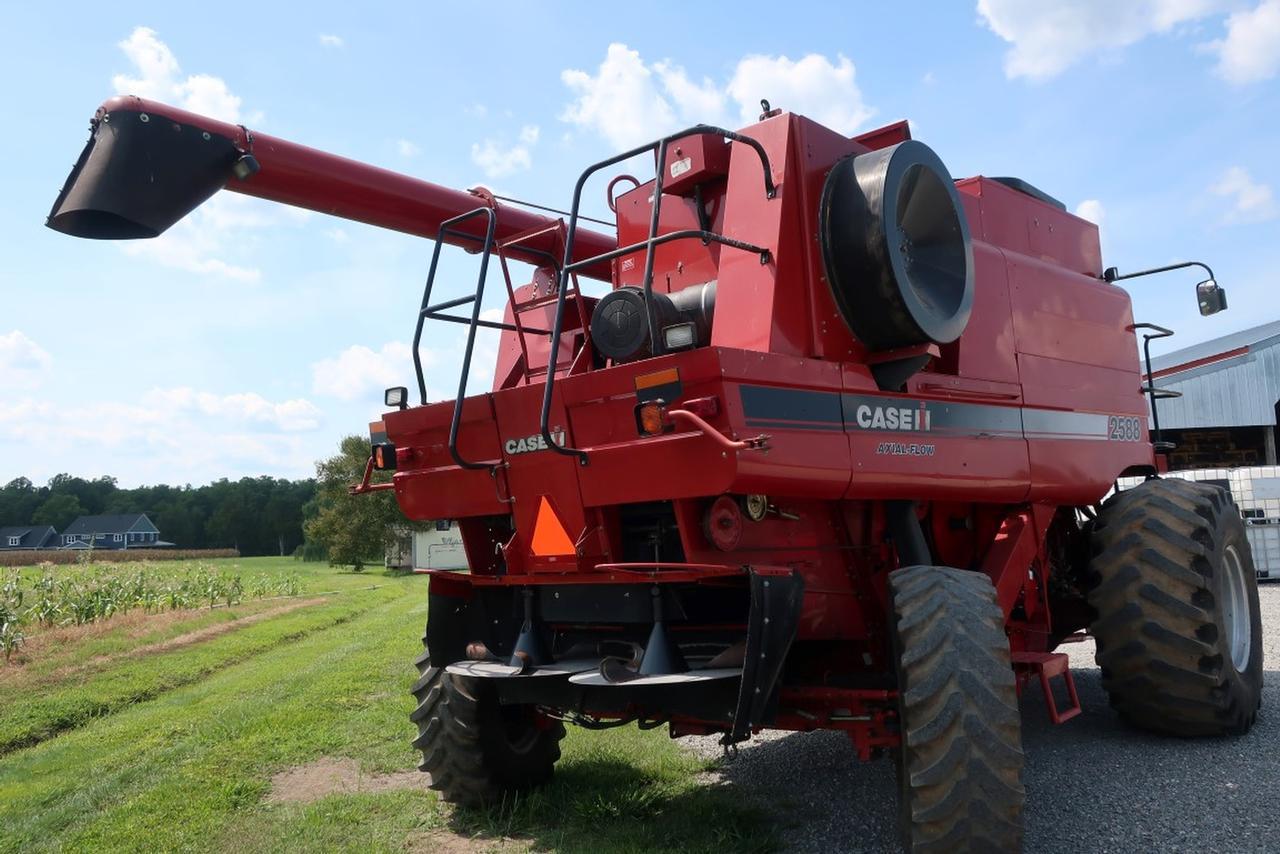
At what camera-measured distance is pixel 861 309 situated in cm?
461

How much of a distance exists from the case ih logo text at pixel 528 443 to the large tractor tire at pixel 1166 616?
11.4 feet

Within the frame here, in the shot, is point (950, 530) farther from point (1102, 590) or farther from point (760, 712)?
point (760, 712)

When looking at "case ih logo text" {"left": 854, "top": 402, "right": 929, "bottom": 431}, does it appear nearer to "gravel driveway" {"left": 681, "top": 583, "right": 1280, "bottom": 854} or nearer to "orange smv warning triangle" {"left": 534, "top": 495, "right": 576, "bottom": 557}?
"orange smv warning triangle" {"left": 534, "top": 495, "right": 576, "bottom": 557}

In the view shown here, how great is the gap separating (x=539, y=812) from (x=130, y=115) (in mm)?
4110

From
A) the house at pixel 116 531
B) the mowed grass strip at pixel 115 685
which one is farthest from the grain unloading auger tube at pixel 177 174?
the house at pixel 116 531

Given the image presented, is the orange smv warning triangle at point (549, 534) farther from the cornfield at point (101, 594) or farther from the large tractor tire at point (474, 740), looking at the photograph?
the cornfield at point (101, 594)

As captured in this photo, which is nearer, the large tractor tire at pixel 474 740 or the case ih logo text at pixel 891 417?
the case ih logo text at pixel 891 417

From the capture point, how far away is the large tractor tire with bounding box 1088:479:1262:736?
18.8 ft

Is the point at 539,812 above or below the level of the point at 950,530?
below

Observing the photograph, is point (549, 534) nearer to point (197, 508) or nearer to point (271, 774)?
point (271, 774)

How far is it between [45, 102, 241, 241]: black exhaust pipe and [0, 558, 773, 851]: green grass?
10.5ft

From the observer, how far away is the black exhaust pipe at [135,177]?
14.9 ft

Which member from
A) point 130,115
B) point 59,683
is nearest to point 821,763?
point 130,115

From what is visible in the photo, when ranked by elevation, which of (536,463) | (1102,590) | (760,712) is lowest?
(760,712)
